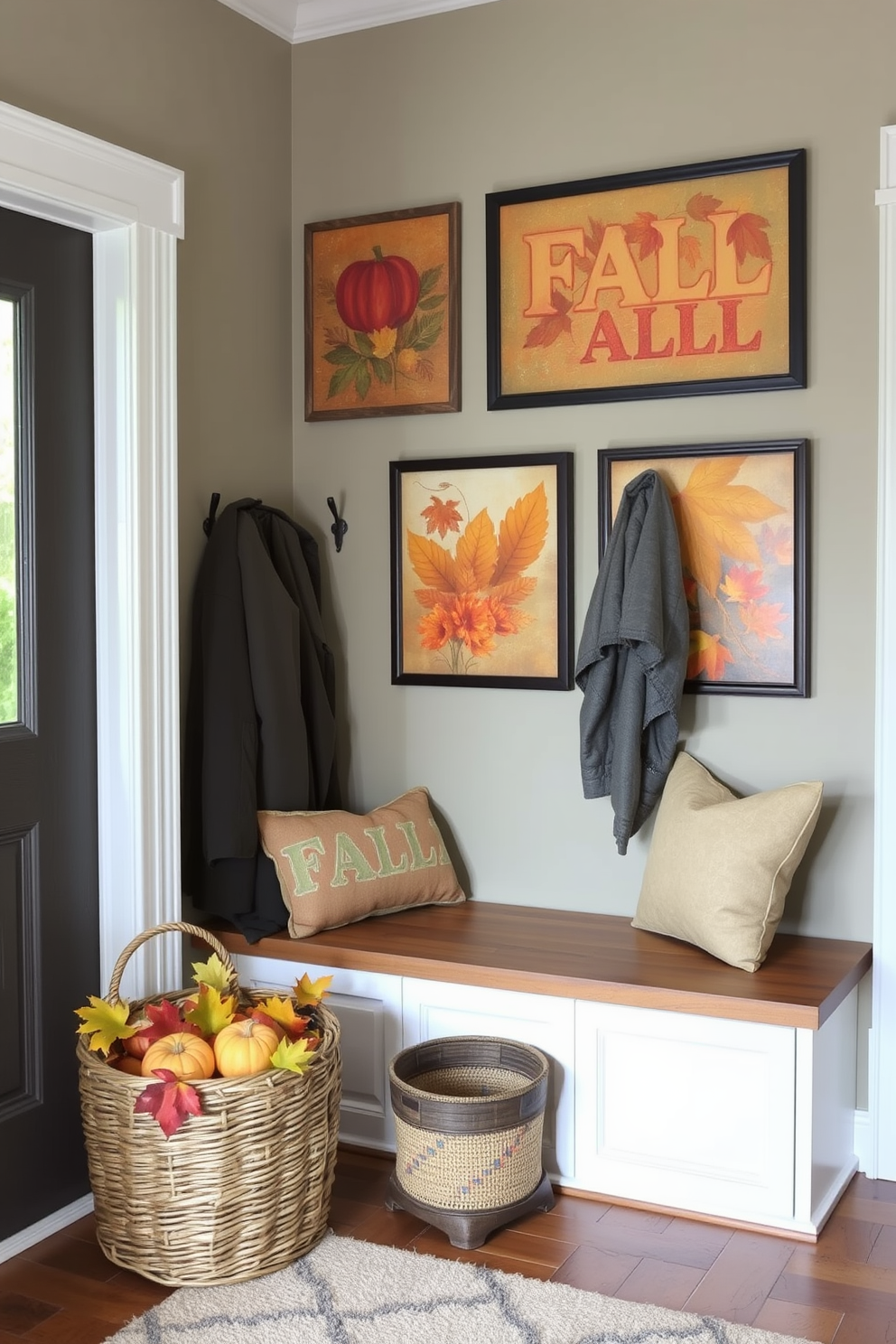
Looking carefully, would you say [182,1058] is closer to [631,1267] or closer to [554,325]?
[631,1267]

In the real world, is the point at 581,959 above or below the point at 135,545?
below

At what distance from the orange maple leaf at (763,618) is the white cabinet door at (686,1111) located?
2.85ft

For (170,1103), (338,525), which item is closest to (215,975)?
(170,1103)

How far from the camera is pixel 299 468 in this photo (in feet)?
11.4

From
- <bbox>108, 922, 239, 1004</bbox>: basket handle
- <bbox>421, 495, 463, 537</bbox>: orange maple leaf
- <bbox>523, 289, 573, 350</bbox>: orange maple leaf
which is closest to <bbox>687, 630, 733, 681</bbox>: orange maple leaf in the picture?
<bbox>421, 495, 463, 537</bbox>: orange maple leaf

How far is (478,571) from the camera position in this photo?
3.24 metres

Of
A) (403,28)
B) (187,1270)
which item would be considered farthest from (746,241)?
(187,1270)

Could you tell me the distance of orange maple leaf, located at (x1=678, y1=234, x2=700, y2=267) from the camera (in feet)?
9.72

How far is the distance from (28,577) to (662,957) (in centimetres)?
153

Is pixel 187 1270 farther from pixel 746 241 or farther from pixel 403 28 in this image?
pixel 403 28

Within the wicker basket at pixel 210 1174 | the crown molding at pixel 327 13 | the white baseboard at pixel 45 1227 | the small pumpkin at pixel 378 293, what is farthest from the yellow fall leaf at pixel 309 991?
the crown molding at pixel 327 13

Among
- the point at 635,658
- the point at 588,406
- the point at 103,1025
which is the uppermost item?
the point at 588,406

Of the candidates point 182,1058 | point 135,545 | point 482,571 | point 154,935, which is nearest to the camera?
point 182,1058

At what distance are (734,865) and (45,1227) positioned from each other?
5.13 feet
